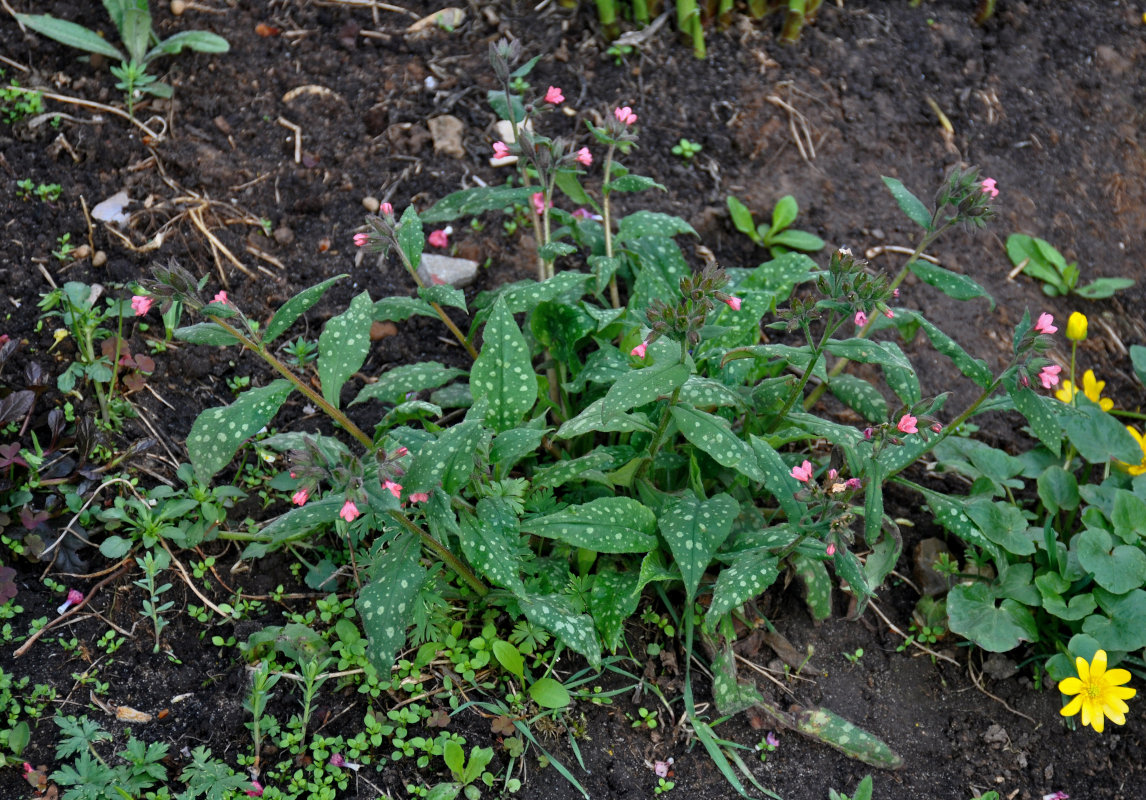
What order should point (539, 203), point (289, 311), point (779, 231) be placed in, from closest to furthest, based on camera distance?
point (289, 311), point (539, 203), point (779, 231)

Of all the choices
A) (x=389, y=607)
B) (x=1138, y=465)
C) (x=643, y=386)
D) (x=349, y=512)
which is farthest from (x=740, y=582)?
(x=1138, y=465)

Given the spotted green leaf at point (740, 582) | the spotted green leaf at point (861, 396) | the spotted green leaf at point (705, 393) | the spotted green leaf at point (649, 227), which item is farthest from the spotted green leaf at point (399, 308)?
the spotted green leaf at point (861, 396)

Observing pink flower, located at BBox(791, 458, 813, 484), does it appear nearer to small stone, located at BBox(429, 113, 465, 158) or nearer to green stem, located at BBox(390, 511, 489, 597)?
green stem, located at BBox(390, 511, 489, 597)

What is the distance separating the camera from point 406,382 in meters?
2.60

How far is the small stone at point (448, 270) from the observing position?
10.5 feet

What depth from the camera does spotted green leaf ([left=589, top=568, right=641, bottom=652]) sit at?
234 cm

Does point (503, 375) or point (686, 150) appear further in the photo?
point (686, 150)

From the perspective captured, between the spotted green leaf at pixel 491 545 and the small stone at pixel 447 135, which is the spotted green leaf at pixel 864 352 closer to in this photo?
the spotted green leaf at pixel 491 545

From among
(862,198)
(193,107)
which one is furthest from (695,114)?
(193,107)

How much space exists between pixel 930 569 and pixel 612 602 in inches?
42.2

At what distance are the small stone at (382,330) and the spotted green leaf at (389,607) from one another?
1227 mm

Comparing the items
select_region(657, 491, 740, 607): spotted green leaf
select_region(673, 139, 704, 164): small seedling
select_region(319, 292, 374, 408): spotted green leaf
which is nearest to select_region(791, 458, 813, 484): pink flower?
select_region(657, 491, 740, 607): spotted green leaf

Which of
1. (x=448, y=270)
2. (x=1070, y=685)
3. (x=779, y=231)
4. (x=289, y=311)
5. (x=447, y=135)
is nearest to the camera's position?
(x=289, y=311)

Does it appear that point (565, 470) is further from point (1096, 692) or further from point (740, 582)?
point (1096, 692)
